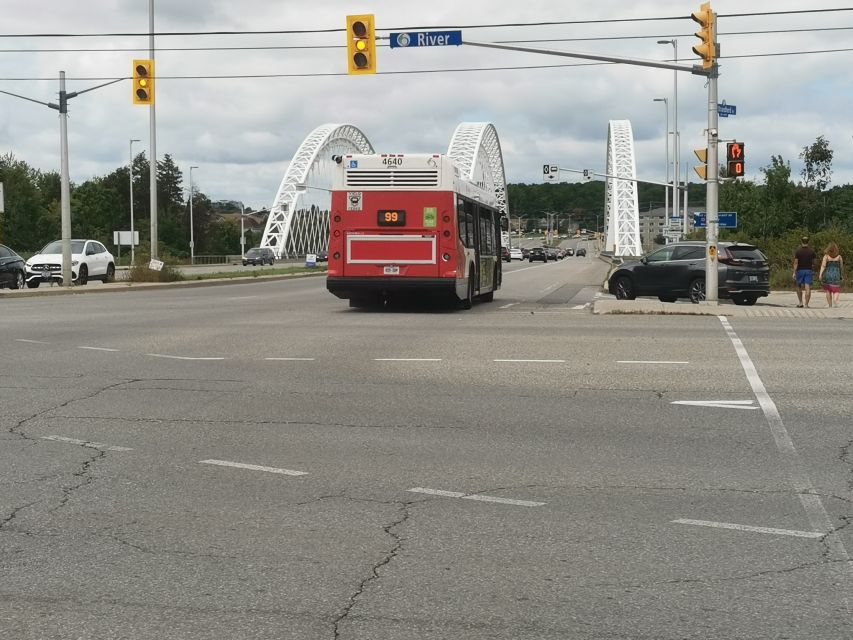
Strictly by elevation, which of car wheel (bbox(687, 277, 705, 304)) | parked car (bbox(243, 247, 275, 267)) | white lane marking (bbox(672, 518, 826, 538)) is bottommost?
white lane marking (bbox(672, 518, 826, 538))

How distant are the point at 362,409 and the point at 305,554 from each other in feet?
16.1

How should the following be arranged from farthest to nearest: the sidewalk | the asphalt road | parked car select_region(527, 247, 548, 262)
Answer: parked car select_region(527, 247, 548, 262) → the sidewalk → the asphalt road


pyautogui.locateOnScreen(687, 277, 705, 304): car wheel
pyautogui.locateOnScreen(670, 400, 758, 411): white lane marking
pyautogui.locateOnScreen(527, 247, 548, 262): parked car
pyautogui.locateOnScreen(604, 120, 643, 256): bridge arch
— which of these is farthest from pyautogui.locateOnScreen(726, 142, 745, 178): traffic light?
pyautogui.locateOnScreen(527, 247, 548, 262): parked car

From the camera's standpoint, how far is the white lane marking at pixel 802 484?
5.45m

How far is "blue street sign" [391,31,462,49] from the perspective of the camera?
25469 millimetres

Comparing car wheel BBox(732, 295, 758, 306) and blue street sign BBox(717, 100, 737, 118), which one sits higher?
blue street sign BBox(717, 100, 737, 118)

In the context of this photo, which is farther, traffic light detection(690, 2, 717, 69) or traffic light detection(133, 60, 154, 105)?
traffic light detection(133, 60, 154, 105)

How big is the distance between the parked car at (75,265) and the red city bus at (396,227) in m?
19.3

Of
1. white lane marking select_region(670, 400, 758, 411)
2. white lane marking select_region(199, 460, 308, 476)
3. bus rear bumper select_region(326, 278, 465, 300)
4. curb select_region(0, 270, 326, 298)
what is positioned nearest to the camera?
white lane marking select_region(199, 460, 308, 476)

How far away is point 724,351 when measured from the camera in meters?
15.6

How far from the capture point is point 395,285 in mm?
24453

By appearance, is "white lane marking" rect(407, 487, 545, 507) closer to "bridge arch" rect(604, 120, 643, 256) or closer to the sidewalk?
the sidewalk

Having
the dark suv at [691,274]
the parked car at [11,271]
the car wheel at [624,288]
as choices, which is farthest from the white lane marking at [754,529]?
the parked car at [11,271]

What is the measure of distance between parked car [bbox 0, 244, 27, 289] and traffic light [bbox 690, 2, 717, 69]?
77.5 ft
